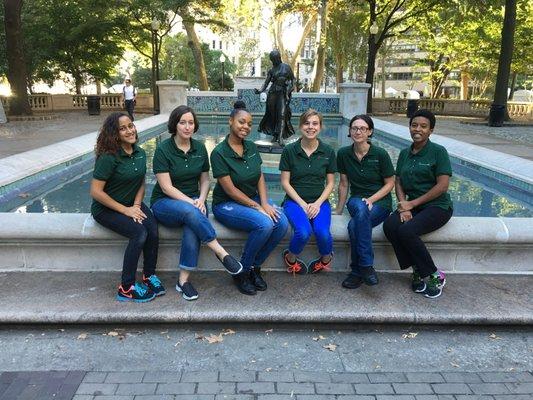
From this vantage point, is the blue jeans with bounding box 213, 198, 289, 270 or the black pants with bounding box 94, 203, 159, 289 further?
the blue jeans with bounding box 213, 198, 289, 270

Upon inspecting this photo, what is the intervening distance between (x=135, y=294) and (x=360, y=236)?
1.90 meters

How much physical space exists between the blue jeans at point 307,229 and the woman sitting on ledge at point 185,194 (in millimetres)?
546

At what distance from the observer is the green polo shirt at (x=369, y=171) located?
437 centimetres

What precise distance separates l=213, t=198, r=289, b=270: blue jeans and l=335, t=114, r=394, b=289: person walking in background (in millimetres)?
623

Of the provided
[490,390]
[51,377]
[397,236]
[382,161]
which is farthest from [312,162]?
[51,377]

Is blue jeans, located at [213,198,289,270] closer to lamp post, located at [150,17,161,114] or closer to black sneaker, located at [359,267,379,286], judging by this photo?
black sneaker, located at [359,267,379,286]

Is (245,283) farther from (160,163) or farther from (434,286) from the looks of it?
(434,286)

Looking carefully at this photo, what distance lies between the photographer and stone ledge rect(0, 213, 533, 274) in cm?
416

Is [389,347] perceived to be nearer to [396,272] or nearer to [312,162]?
[396,272]

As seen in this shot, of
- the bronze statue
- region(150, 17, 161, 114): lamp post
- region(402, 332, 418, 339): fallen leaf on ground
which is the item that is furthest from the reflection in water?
region(150, 17, 161, 114): lamp post

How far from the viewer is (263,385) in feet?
9.75

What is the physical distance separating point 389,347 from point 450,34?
2899 cm

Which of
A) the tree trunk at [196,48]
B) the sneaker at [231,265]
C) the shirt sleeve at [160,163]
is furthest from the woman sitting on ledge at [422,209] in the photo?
the tree trunk at [196,48]

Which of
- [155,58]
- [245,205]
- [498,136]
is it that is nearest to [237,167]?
[245,205]
